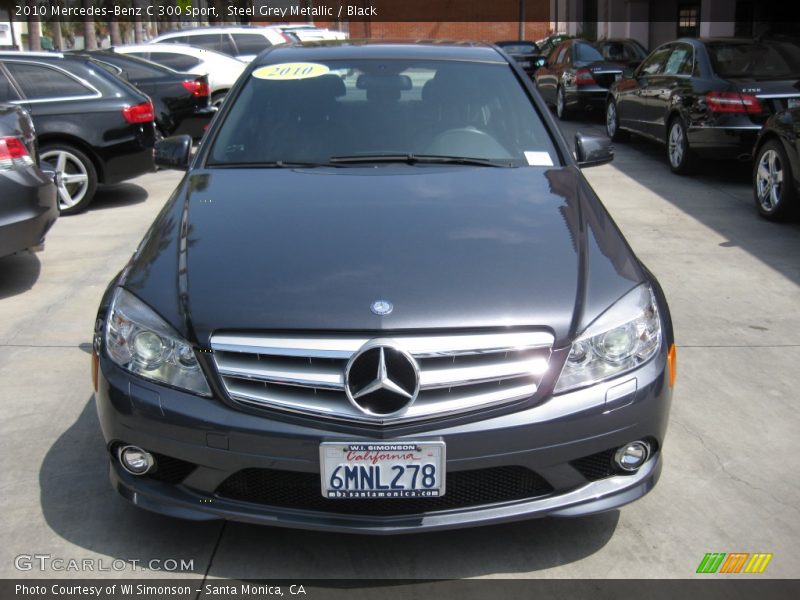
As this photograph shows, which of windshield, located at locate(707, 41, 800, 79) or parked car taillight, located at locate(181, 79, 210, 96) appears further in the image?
parked car taillight, located at locate(181, 79, 210, 96)

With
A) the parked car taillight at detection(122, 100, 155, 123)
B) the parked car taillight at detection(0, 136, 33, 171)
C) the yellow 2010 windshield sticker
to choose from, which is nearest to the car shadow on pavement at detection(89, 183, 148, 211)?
the parked car taillight at detection(122, 100, 155, 123)

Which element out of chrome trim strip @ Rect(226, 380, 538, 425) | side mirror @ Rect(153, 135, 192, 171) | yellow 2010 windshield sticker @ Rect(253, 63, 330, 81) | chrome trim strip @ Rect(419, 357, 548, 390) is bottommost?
chrome trim strip @ Rect(226, 380, 538, 425)

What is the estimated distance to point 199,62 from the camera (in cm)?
1527

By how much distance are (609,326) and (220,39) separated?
1596cm

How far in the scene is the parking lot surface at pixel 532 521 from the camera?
3.20 meters

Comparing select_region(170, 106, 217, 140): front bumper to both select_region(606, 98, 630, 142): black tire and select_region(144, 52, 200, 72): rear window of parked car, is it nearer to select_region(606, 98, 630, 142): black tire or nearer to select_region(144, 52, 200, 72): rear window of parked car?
select_region(144, 52, 200, 72): rear window of parked car

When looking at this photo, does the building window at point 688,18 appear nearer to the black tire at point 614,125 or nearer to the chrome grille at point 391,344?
the black tire at point 614,125

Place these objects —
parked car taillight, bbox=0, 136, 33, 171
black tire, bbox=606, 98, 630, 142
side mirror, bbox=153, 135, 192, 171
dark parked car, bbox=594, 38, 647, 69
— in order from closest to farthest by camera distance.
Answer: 1. side mirror, bbox=153, 135, 192, 171
2. parked car taillight, bbox=0, 136, 33, 171
3. black tire, bbox=606, 98, 630, 142
4. dark parked car, bbox=594, 38, 647, 69

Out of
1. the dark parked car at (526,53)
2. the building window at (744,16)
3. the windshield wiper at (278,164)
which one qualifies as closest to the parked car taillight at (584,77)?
the building window at (744,16)

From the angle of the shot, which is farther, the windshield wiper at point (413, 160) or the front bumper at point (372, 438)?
the windshield wiper at point (413, 160)

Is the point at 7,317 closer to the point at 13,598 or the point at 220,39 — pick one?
the point at 13,598

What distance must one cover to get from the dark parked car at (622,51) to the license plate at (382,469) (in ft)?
48.5

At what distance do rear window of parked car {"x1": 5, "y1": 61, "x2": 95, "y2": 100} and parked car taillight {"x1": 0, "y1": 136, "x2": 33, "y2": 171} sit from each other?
3.26m

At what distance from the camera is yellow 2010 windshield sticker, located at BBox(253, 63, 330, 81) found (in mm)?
4730
